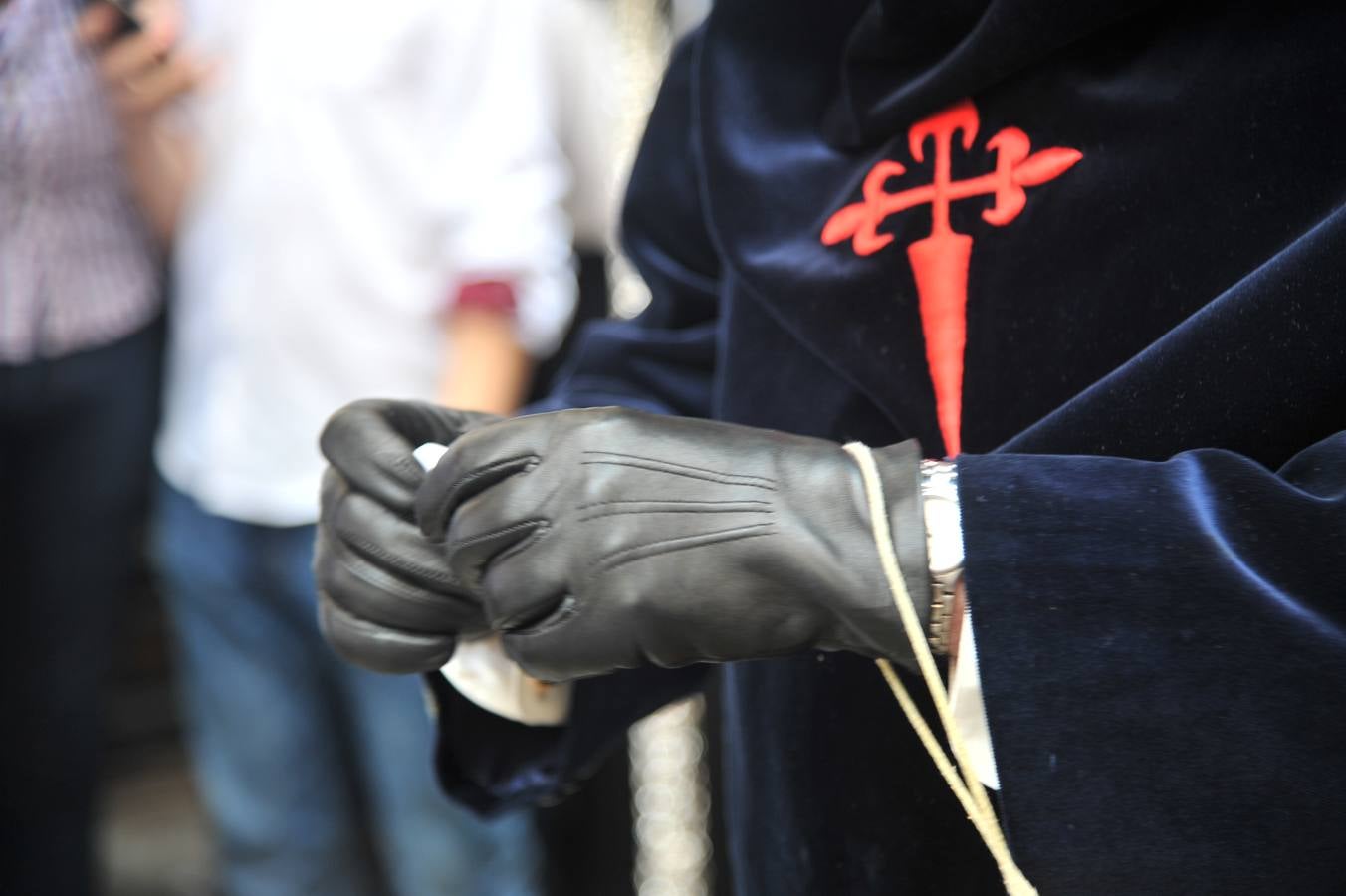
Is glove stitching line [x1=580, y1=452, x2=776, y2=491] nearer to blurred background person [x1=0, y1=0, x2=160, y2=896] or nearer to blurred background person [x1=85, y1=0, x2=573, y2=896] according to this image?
blurred background person [x1=85, y1=0, x2=573, y2=896]

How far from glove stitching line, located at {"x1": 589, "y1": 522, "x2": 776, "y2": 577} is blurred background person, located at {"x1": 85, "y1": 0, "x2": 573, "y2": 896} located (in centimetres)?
76

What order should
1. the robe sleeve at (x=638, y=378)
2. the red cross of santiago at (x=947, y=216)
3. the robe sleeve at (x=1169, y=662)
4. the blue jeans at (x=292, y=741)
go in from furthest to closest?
the blue jeans at (x=292, y=741) < the robe sleeve at (x=638, y=378) < the red cross of santiago at (x=947, y=216) < the robe sleeve at (x=1169, y=662)

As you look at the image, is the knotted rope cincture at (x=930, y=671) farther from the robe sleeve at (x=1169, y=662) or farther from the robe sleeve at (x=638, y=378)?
the robe sleeve at (x=638, y=378)

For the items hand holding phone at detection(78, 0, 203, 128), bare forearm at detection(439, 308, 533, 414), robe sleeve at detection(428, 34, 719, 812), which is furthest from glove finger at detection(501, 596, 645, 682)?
hand holding phone at detection(78, 0, 203, 128)

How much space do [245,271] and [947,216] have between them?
2.83ft

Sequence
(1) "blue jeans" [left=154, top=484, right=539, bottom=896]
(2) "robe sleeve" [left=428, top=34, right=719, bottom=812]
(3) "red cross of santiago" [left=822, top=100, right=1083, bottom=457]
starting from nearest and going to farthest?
(3) "red cross of santiago" [left=822, top=100, right=1083, bottom=457] → (2) "robe sleeve" [left=428, top=34, right=719, bottom=812] → (1) "blue jeans" [left=154, top=484, right=539, bottom=896]

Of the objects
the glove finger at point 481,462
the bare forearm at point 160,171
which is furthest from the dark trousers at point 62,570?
the glove finger at point 481,462

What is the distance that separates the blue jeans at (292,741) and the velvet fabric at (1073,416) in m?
0.58

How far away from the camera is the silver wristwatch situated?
0.50 meters

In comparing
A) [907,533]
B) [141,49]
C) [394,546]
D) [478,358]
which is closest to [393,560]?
[394,546]

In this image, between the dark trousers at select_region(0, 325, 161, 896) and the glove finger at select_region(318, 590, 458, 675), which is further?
the dark trousers at select_region(0, 325, 161, 896)

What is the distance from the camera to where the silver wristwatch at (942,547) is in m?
0.50

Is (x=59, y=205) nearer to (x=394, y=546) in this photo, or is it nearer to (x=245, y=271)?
(x=245, y=271)

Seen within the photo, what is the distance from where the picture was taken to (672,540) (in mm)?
520
